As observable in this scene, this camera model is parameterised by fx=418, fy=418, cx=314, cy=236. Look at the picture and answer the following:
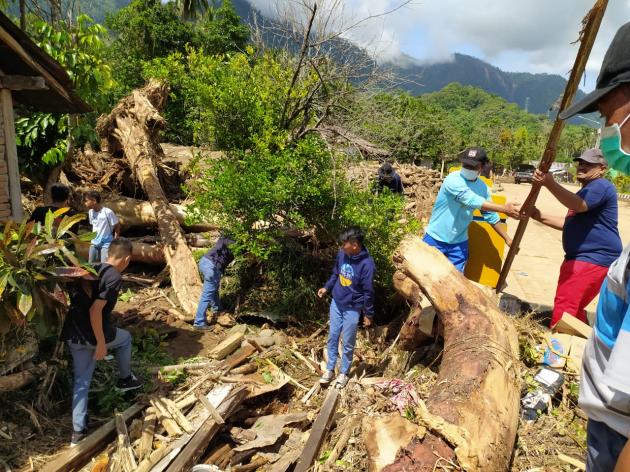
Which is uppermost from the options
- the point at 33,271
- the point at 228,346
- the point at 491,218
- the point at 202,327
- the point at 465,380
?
the point at 491,218

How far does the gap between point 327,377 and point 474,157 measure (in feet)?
10.3

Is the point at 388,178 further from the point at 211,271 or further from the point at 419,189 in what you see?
the point at 419,189

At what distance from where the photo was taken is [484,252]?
5.60 metres

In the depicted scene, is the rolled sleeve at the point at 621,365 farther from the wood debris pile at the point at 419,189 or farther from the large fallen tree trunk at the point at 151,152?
the wood debris pile at the point at 419,189

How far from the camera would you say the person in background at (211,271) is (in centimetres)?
A: 621

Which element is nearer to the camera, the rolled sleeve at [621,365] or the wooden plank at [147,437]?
the rolled sleeve at [621,365]

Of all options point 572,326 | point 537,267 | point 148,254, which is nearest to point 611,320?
point 572,326

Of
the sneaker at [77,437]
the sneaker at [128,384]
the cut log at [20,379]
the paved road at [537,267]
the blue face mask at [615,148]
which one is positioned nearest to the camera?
the blue face mask at [615,148]

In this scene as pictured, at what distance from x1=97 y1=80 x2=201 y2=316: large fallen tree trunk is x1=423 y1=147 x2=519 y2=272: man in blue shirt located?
4.08 meters

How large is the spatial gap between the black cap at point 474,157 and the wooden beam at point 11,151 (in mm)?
5488

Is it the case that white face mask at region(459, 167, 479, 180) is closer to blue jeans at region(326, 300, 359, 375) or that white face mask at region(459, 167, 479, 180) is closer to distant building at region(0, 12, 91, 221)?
blue jeans at region(326, 300, 359, 375)

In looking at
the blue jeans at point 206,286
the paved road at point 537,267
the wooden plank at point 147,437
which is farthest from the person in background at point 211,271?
the paved road at point 537,267

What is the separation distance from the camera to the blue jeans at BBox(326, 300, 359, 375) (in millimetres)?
5039

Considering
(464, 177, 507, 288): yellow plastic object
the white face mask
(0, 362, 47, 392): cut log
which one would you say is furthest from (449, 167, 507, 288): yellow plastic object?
(0, 362, 47, 392): cut log
